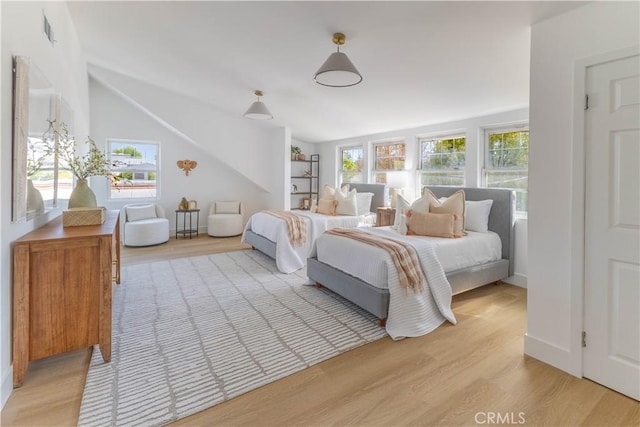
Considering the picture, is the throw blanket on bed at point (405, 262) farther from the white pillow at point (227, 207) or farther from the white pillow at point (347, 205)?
the white pillow at point (227, 207)

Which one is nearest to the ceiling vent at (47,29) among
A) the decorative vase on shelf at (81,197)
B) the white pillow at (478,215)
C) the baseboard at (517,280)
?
the decorative vase on shelf at (81,197)

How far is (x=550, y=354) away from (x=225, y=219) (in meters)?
5.79

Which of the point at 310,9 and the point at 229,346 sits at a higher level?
the point at 310,9

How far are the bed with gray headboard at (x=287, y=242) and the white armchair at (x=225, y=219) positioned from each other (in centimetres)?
132

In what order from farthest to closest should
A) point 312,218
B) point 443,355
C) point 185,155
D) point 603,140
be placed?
point 185,155
point 312,218
point 443,355
point 603,140

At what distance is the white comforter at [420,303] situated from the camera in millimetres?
2498

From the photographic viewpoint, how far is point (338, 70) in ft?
8.36

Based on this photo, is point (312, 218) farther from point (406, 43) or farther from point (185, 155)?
point (185, 155)

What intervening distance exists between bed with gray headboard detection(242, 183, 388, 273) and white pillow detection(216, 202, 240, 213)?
69.1 inches

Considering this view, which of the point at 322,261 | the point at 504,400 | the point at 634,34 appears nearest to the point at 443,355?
the point at 504,400

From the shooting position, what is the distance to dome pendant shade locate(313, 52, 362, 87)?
8.38 ft

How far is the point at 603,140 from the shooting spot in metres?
1.81

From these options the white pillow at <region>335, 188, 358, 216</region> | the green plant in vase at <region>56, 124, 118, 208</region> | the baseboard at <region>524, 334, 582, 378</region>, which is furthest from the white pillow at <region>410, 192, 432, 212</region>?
the green plant in vase at <region>56, 124, 118, 208</region>

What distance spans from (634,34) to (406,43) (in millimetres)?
1497
